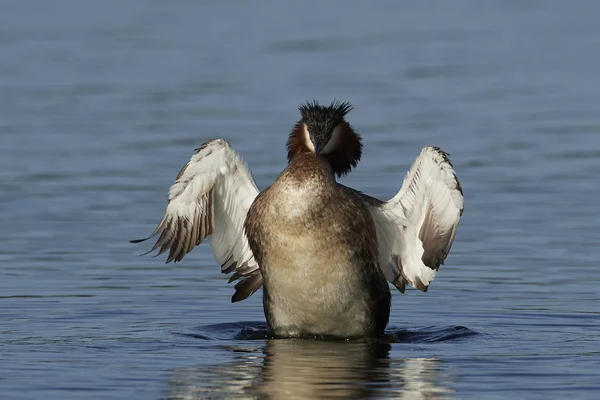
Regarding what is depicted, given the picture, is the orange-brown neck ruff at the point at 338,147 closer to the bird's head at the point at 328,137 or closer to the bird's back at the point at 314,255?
the bird's head at the point at 328,137

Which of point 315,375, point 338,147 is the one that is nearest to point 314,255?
point 338,147

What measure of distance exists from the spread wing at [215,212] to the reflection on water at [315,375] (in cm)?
148

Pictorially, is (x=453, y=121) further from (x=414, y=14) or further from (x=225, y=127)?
(x=414, y=14)

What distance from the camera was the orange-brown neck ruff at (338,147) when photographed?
13922mm

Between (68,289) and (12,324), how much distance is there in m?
1.49

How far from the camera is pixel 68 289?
1508 cm

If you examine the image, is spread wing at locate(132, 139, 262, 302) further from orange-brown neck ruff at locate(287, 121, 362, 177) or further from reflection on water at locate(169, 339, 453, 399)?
reflection on water at locate(169, 339, 453, 399)

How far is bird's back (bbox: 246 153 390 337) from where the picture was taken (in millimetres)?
13133

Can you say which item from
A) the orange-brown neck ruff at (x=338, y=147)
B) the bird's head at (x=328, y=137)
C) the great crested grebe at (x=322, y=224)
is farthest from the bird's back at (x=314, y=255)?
the orange-brown neck ruff at (x=338, y=147)

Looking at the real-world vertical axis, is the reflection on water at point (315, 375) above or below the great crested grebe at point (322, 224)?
below

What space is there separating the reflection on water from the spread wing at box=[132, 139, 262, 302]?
148 centimetres

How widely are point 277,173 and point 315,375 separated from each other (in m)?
7.84

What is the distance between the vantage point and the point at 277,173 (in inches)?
764

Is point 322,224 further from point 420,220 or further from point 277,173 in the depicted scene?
point 277,173
